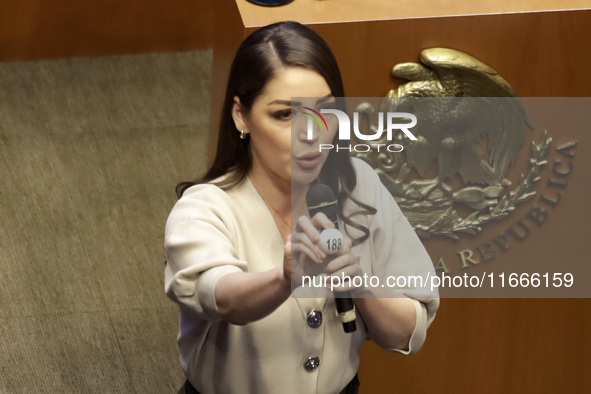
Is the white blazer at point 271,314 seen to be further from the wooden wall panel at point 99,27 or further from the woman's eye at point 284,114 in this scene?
the wooden wall panel at point 99,27

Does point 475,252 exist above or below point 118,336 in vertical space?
above

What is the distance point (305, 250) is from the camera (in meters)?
1.48

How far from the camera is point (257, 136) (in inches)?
74.4

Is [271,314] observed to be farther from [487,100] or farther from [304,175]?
[487,100]

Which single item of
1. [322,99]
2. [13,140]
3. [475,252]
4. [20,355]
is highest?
[322,99]

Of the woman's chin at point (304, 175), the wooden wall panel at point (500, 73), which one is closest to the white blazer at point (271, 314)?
the woman's chin at point (304, 175)

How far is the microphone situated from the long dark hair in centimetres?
30

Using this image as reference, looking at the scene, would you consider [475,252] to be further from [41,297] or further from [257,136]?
[41,297]

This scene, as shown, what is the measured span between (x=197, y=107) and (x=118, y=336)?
148 centimetres

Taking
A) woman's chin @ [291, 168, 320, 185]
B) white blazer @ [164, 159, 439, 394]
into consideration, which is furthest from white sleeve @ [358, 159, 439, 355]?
woman's chin @ [291, 168, 320, 185]

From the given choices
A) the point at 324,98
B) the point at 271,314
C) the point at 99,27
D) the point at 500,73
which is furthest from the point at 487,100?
the point at 99,27

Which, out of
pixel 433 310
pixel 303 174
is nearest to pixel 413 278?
pixel 433 310

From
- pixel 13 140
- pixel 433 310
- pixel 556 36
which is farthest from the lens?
pixel 13 140

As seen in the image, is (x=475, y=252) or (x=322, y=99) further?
(x=475, y=252)
